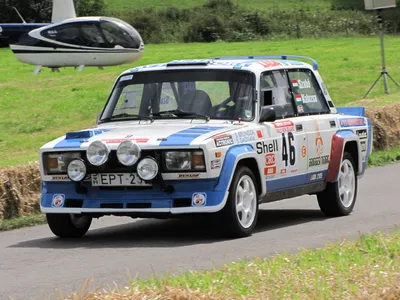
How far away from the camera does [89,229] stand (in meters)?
12.3

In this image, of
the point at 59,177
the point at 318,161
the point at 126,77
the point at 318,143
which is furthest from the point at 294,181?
the point at 59,177

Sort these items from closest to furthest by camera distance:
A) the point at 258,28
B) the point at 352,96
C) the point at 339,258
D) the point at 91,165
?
the point at 339,258 → the point at 91,165 → the point at 352,96 → the point at 258,28

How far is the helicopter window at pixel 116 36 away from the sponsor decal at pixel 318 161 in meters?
33.5

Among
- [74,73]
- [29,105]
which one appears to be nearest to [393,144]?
[29,105]

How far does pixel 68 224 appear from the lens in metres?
11.3

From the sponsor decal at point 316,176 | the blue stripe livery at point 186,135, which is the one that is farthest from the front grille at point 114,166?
the sponsor decal at point 316,176

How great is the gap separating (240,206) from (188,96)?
1.50 meters

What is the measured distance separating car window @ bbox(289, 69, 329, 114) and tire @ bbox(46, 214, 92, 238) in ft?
8.90

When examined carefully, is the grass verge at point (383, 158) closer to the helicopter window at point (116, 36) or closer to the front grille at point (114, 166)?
the front grille at point (114, 166)

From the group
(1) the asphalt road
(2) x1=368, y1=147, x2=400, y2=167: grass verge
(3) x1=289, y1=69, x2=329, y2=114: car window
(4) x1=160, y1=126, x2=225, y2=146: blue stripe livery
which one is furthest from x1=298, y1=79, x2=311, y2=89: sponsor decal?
(2) x1=368, y1=147, x2=400, y2=167: grass verge

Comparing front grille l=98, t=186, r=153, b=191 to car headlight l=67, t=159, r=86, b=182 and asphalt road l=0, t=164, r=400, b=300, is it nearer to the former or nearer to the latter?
car headlight l=67, t=159, r=86, b=182

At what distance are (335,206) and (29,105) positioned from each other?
26817 millimetres

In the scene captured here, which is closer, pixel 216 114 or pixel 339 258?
pixel 339 258

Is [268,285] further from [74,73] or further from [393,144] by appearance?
[74,73]
